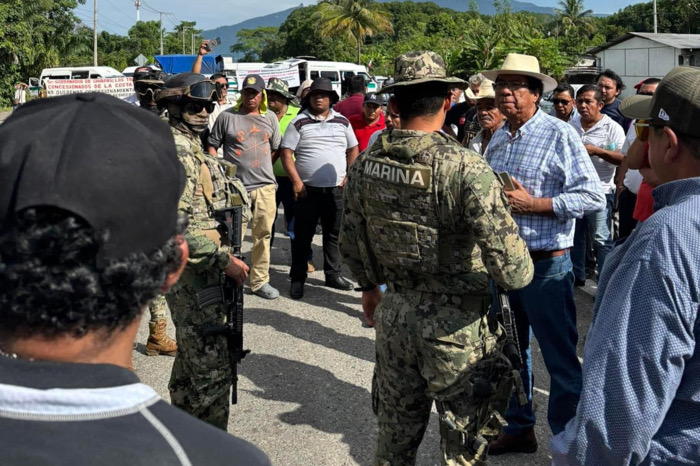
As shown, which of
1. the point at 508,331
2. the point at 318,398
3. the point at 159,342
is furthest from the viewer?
the point at 159,342

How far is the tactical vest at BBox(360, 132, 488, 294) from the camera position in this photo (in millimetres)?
2590

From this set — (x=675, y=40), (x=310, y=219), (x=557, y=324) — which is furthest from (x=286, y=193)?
(x=675, y=40)

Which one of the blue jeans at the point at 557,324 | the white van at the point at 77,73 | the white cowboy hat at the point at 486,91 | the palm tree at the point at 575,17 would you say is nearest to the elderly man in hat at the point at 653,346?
the blue jeans at the point at 557,324

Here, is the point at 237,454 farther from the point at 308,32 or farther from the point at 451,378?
the point at 308,32

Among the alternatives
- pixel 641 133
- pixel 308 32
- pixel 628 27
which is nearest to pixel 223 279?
pixel 641 133

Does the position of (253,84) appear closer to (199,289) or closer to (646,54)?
(199,289)

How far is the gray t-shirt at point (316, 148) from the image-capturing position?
21.7 feet

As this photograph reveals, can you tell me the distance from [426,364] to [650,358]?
50.2 inches

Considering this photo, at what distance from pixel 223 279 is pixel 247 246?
5075 millimetres

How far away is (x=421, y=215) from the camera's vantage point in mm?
2646

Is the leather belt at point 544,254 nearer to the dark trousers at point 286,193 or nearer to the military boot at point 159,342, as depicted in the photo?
the military boot at point 159,342

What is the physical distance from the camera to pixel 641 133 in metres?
2.43

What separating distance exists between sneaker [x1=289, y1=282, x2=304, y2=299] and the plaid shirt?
3.42m

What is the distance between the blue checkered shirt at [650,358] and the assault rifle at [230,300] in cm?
212
